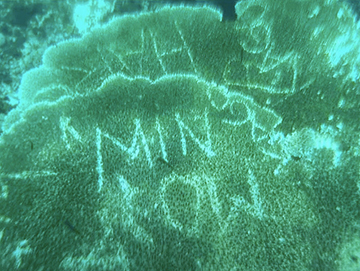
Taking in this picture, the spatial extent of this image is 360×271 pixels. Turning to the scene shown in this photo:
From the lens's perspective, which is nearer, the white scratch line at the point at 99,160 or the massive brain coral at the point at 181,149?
the massive brain coral at the point at 181,149

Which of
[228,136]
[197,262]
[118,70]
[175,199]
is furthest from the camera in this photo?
[118,70]

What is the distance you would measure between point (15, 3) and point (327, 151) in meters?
3.33

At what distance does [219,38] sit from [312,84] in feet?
2.92

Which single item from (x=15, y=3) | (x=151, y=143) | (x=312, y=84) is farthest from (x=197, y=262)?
(x=15, y=3)

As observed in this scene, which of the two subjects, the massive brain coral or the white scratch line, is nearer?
the massive brain coral

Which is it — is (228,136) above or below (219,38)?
below

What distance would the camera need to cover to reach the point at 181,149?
7.37ft

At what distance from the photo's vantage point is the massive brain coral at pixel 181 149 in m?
1.97

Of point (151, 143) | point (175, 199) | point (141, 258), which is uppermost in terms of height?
point (151, 143)

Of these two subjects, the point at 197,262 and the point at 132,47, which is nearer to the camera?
the point at 197,262

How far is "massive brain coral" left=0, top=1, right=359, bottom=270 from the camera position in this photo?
197 cm

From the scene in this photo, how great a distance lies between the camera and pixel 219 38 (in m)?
2.57

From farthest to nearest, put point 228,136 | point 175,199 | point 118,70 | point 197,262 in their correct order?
point 118,70 < point 228,136 < point 175,199 < point 197,262

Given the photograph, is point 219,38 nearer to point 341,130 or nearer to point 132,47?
point 132,47
